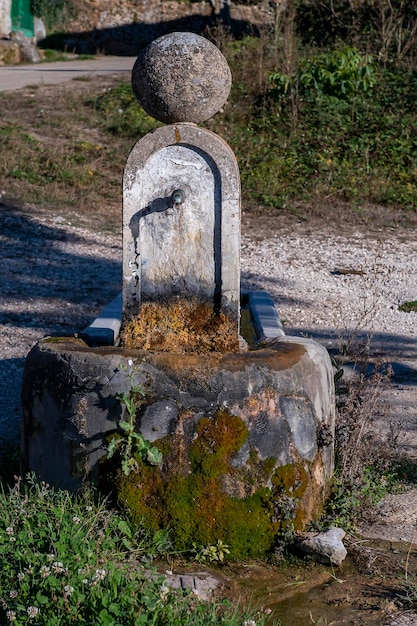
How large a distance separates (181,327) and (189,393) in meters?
0.91

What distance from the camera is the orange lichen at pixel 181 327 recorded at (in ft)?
15.6

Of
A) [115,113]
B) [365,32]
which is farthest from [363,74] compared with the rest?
[115,113]

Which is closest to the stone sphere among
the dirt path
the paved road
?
the dirt path

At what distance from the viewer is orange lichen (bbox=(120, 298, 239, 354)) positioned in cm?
475

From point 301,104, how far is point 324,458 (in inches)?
365

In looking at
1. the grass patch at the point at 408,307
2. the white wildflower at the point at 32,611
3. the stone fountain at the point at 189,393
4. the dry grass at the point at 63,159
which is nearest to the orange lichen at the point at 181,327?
the stone fountain at the point at 189,393

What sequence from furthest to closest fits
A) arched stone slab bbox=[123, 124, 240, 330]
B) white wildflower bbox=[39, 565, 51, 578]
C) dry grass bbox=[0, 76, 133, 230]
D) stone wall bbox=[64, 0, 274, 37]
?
stone wall bbox=[64, 0, 274, 37] → dry grass bbox=[0, 76, 133, 230] → arched stone slab bbox=[123, 124, 240, 330] → white wildflower bbox=[39, 565, 51, 578]

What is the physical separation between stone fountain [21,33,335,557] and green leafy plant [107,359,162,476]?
4 centimetres

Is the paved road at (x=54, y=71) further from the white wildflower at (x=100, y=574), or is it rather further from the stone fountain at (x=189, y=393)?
the white wildflower at (x=100, y=574)

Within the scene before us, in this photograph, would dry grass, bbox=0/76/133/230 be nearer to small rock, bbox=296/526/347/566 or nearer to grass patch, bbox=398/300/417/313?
grass patch, bbox=398/300/417/313

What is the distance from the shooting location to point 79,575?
3.01 m

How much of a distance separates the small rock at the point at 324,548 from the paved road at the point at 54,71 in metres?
12.5

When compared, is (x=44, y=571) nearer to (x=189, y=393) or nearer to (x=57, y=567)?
(x=57, y=567)

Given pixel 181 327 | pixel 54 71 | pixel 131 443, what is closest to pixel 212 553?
pixel 131 443
